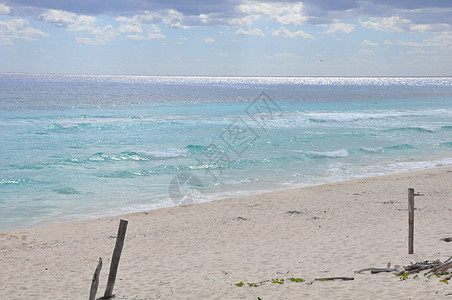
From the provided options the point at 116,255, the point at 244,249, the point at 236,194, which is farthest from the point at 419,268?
the point at 236,194

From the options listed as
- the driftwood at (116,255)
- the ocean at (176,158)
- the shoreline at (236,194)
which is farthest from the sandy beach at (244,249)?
→ the ocean at (176,158)

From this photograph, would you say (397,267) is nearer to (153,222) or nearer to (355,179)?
(153,222)

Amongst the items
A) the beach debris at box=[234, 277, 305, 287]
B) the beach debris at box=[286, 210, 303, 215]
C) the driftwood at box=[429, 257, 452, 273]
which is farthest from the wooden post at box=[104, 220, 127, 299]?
the beach debris at box=[286, 210, 303, 215]

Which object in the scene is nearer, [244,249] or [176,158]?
[244,249]

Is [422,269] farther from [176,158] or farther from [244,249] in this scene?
[176,158]

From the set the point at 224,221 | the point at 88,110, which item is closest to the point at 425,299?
the point at 224,221

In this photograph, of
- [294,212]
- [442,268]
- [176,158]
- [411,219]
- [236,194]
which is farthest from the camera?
[176,158]

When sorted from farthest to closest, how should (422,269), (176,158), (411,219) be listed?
(176,158) → (411,219) → (422,269)

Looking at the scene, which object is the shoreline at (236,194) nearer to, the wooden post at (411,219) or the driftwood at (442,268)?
the wooden post at (411,219)

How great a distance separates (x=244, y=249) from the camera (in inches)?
403

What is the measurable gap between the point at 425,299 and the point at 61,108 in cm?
5316

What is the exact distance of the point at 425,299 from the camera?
20.3 feet

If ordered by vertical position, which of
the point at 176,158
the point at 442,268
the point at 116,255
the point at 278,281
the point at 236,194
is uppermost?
the point at 116,255

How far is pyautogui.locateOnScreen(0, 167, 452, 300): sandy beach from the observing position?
7.56m
